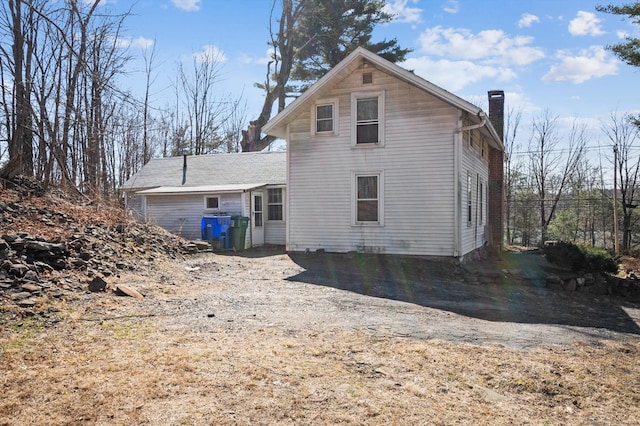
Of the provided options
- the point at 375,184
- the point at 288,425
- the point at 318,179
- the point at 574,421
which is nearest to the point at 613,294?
the point at 375,184

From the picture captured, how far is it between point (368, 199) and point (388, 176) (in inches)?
35.6

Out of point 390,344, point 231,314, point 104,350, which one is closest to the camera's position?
point 104,350

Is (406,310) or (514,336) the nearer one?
(514,336)

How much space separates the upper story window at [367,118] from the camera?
1286cm

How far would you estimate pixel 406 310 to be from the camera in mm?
7188

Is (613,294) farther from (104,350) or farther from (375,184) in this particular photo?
(104,350)

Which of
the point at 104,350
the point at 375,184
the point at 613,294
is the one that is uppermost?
the point at 375,184

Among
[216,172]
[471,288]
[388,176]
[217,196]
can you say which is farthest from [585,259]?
[216,172]

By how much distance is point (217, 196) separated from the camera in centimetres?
1712

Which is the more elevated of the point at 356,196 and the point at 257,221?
the point at 356,196

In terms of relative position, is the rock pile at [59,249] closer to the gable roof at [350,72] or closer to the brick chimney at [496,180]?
the gable roof at [350,72]

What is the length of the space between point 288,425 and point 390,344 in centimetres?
220

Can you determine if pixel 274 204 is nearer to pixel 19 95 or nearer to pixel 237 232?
pixel 237 232

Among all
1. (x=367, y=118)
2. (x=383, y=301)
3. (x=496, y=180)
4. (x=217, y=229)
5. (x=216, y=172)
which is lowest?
(x=383, y=301)
